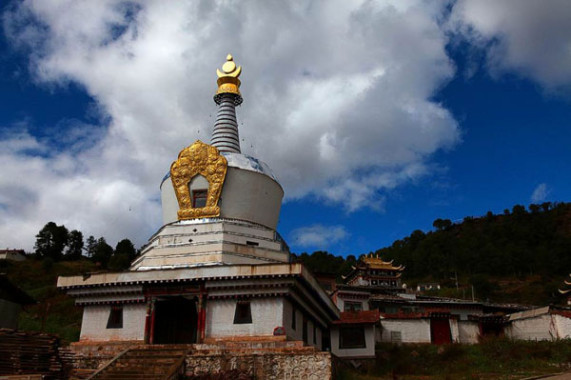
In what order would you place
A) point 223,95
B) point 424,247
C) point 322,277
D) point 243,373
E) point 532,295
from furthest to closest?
point 424,247
point 532,295
point 322,277
point 223,95
point 243,373

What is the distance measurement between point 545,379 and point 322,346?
13133 mm

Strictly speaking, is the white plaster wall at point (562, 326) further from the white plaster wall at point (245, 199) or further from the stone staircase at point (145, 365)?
the stone staircase at point (145, 365)

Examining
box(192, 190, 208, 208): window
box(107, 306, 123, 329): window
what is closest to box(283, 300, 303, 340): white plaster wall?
box(107, 306, 123, 329): window

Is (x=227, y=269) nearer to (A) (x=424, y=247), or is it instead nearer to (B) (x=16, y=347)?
(B) (x=16, y=347)

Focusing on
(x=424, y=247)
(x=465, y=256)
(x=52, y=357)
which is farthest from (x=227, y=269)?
(x=424, y=247)

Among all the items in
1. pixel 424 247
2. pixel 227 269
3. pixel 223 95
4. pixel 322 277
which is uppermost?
pixel 424 247

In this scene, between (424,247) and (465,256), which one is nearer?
(465,256)

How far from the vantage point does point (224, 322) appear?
21.0 meters

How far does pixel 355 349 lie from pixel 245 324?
527 inches

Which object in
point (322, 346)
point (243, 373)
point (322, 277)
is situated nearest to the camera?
point (243, 373)

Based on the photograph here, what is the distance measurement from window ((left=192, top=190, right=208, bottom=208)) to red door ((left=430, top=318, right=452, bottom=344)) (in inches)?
863

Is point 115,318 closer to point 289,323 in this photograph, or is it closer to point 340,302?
point 289,323

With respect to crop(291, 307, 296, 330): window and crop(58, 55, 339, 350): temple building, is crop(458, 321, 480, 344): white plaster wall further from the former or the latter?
crop(291, 307, 296, 330): window

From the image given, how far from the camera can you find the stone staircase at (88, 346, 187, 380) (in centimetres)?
1728
